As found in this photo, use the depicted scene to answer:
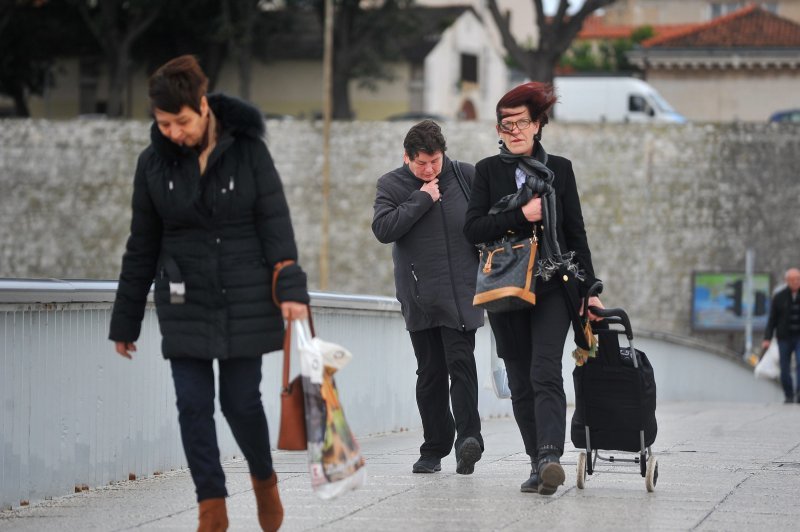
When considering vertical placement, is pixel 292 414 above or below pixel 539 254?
below

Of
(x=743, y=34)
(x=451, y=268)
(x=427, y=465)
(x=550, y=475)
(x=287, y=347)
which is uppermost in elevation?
(x=743, y=34)

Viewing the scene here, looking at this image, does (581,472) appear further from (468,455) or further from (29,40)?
(29,40)

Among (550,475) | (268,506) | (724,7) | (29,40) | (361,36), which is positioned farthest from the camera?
(724,7)

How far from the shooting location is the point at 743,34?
62281 millimetres

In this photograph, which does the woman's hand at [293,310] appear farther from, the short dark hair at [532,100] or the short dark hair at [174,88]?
the short dark hair at [532,100]

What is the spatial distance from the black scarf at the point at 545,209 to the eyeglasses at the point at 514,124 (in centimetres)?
14

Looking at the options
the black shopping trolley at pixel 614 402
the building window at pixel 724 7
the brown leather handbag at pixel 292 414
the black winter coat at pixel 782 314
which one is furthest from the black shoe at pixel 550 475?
the building window at pixel 724 7

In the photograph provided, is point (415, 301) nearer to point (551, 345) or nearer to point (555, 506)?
point (551, 345)

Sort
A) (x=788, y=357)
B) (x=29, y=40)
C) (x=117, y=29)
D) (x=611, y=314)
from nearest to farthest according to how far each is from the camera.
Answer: (x=611, y=314) < (x=788, y=357) < (x=117, y=29) < (x=29, y=40)

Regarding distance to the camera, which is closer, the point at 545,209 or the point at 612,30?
the point at 545,209

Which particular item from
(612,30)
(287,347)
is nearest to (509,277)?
(287,347)

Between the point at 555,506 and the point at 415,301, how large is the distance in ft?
5.78

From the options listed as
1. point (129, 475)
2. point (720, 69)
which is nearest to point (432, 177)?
point (129, 475)

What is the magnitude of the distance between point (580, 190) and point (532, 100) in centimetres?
3781
